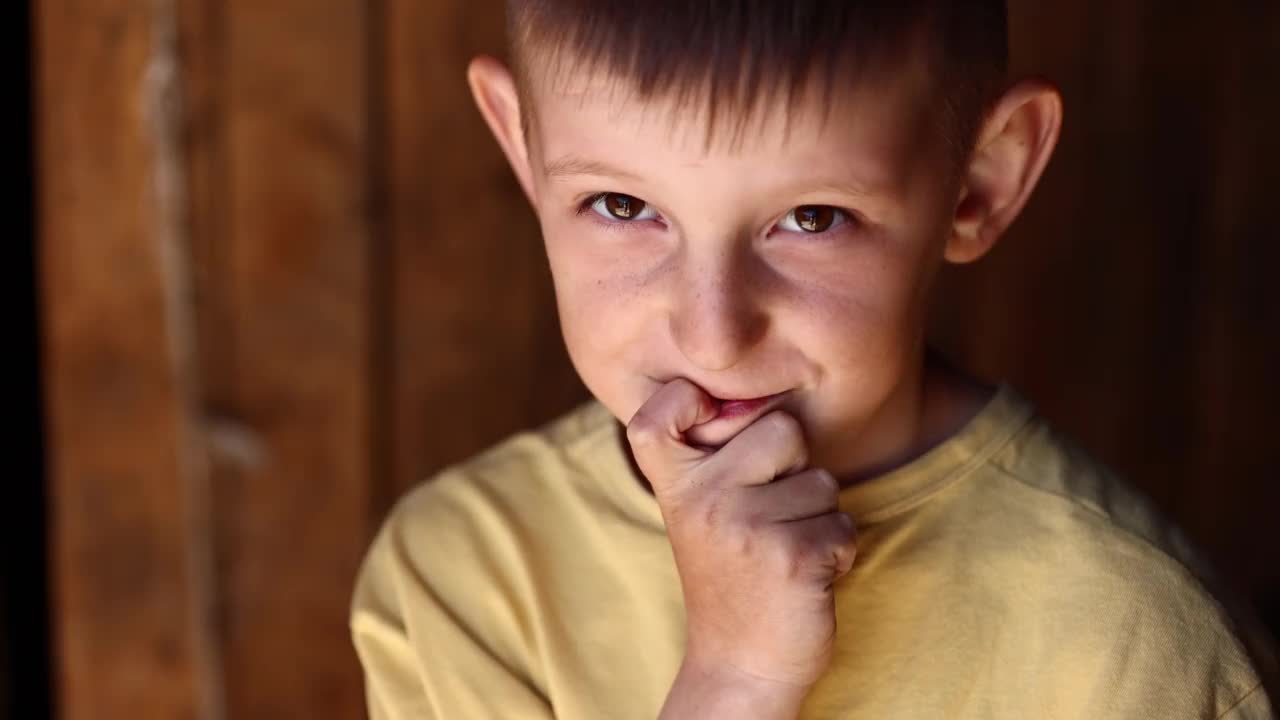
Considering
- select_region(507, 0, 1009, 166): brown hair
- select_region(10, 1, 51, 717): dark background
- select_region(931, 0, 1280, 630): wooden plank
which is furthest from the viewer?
select_region(931, 0, 1280, 630): wooden plank

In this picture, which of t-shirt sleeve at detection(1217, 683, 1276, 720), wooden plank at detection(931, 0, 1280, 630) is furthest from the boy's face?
wooden plank at detection(931, 0, 1280, 630)

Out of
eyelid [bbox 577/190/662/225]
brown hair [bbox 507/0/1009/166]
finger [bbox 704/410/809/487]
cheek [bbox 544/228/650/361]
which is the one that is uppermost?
brown hair [bbox 507/0/1009/166]

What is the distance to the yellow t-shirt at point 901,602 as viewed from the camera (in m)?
1.08

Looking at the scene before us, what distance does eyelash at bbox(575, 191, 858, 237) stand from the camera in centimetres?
98

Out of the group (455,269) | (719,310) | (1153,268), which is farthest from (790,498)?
(1153,268)

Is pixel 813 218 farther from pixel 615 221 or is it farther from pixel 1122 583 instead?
pixel 1122 583

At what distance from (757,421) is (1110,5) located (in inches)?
41.6

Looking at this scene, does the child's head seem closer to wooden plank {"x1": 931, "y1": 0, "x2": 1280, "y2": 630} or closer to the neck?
the neck

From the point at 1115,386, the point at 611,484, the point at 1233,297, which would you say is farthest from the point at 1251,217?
the point at 611,484

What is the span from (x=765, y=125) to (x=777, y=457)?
19 cm

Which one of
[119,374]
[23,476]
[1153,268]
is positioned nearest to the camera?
[119,374]

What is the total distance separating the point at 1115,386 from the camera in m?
1.97

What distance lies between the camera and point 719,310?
947mm

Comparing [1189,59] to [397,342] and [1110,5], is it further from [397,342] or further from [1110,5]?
[397,342]
